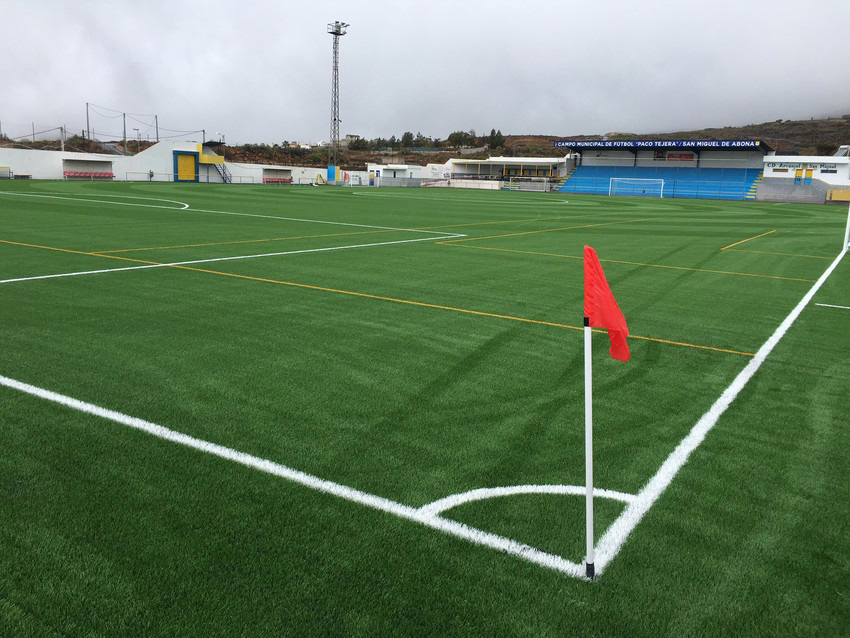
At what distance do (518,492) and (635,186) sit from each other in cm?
8019

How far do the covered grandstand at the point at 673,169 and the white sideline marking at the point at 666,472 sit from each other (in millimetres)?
71857

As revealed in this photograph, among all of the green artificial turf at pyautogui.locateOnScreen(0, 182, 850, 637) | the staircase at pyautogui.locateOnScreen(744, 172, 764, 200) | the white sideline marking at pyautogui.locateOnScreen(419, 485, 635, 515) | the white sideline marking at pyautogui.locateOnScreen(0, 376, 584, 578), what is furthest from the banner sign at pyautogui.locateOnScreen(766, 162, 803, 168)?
the white sideline marking at pyautogui.locateOnScreen(0, 376, 584, 578)

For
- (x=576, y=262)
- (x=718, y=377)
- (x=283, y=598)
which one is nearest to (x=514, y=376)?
(x=718, y=377)

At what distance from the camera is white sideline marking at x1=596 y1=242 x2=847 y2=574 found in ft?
12.2

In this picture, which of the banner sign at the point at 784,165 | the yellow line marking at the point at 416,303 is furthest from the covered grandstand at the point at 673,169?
the yellow line marking at the point at 416,303

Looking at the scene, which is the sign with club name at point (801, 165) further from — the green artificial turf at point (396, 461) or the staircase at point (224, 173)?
the green artificial turf at point (396, 461)

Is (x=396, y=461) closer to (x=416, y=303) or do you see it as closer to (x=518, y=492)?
(x=518, y=492)

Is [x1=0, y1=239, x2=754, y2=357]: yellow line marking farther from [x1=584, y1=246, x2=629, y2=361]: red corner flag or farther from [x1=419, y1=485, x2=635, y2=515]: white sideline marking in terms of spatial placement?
[x1=584, y1=246, x2=629, y2=361]: red corner flag

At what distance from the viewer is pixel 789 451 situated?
16.6 feet

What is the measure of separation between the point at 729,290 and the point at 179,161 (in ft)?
247

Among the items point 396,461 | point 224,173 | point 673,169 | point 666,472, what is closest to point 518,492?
point 396,461

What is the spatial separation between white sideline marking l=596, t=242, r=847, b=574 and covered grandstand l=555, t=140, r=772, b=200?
71857mm

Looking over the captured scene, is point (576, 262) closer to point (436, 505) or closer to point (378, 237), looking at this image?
point (378, 237)

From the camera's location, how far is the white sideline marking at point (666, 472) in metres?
3.73
